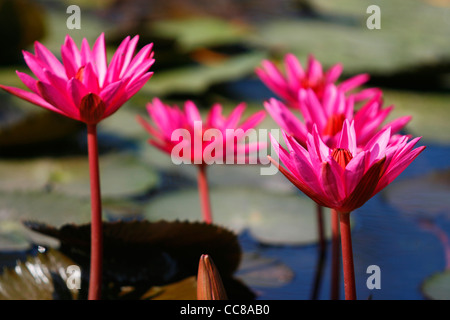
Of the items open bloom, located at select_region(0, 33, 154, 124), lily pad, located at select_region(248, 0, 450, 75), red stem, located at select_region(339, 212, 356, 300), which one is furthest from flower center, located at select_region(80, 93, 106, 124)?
lily pad, located at select_region(248, 0, 450, 75)

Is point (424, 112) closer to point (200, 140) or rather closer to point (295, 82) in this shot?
point (295, 82)

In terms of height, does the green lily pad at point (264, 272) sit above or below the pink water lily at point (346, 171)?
below

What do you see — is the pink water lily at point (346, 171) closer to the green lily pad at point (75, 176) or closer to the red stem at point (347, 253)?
the red stem at point (347, 253)

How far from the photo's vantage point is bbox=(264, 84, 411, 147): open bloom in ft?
2.09

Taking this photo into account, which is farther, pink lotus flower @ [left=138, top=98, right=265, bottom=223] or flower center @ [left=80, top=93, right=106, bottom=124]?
pink lotus flower @ [left=138, top=98, right=265, bottom=223]

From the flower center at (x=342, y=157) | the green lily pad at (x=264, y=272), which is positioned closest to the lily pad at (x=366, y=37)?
the green lily pad at (x=264, y=272)

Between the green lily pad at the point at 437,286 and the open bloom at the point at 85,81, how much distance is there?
1.55 ft

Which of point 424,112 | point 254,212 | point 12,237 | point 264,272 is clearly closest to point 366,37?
point 424,112

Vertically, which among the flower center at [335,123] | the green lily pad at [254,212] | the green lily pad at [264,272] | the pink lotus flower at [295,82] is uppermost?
the pink lotus flower at [295,82]

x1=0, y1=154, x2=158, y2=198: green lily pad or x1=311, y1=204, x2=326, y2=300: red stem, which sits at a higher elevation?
x1=0, y1=154, x2=158, y2=198: green lily pad

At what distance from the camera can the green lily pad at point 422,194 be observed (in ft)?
3.45

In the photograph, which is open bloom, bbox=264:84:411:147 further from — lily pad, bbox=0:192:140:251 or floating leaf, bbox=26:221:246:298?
lily pad, bbox=0:192:140:251

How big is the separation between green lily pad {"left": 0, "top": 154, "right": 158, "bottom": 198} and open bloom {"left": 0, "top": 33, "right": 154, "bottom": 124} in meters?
0.53
